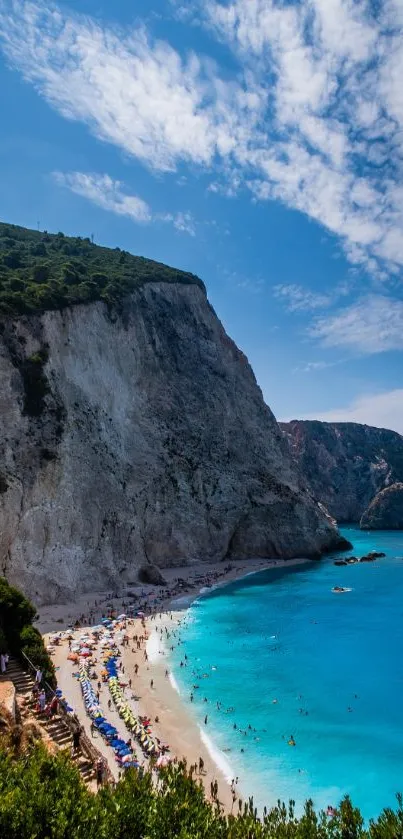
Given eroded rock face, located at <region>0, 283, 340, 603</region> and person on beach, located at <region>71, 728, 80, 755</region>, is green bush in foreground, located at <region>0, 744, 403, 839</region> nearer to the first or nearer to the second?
person on beach, located at <region>71, 728, 80, 755</region>

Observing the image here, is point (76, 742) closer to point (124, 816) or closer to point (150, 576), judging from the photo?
point (124, 816)

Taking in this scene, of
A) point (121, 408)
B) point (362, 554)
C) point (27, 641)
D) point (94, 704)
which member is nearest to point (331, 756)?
point (94, 704)

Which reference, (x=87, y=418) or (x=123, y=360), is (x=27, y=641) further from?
(x=123, y=360)

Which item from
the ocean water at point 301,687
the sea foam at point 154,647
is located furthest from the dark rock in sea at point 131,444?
the ocean water at point 301,687

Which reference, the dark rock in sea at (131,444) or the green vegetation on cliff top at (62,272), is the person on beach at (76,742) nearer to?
the dark rock in sea at (131,444)

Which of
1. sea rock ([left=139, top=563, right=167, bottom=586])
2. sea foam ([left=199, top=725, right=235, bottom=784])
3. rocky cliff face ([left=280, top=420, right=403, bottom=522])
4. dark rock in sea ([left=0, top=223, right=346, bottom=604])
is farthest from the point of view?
rocky cliff face ([left=280, top=420, right=403, bottom=522])

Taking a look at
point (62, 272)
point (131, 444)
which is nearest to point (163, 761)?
point (131, 444)

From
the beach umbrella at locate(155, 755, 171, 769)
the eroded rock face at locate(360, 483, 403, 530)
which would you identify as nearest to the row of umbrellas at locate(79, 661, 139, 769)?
the beach umbrella at locate(155, 755, 171, 769)
